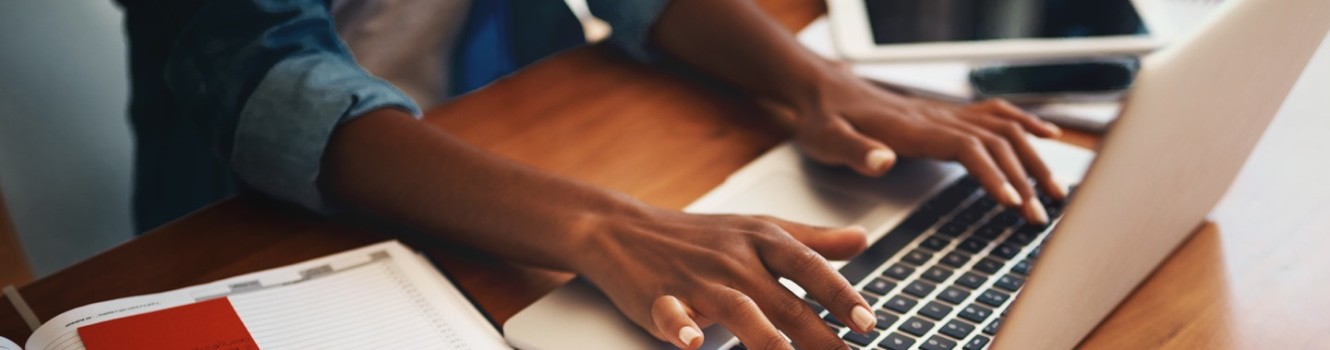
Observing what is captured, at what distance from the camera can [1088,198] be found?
17.7 inches

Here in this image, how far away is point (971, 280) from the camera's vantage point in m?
0.66

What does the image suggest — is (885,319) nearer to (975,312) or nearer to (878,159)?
(975,312)

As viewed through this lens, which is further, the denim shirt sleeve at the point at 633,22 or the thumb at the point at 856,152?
the denim shirt sleeve at the point at 633,22

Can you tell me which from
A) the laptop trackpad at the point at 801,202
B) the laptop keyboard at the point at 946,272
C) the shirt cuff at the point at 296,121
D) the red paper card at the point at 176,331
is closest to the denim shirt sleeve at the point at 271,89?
the shirt cuff at the point at 296,121

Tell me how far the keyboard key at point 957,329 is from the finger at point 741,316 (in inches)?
3.9

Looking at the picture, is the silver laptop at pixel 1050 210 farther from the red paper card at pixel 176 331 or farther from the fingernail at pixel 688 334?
the red paper card at pixel 176 331

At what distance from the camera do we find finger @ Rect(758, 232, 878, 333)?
575 millimetres

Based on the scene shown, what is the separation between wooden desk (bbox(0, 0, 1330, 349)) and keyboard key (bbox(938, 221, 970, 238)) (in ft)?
0.37

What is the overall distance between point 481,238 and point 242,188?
0.21 meters

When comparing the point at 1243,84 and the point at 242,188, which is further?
the point at 242,188

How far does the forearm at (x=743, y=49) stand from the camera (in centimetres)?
92

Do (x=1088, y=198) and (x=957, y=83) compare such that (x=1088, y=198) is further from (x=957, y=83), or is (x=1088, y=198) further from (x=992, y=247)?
(x=957, y=83)

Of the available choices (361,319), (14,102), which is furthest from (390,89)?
(14,102)

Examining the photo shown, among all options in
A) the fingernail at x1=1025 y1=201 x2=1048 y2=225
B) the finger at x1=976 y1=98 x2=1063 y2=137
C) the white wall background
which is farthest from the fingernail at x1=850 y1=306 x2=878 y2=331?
the white wall background
